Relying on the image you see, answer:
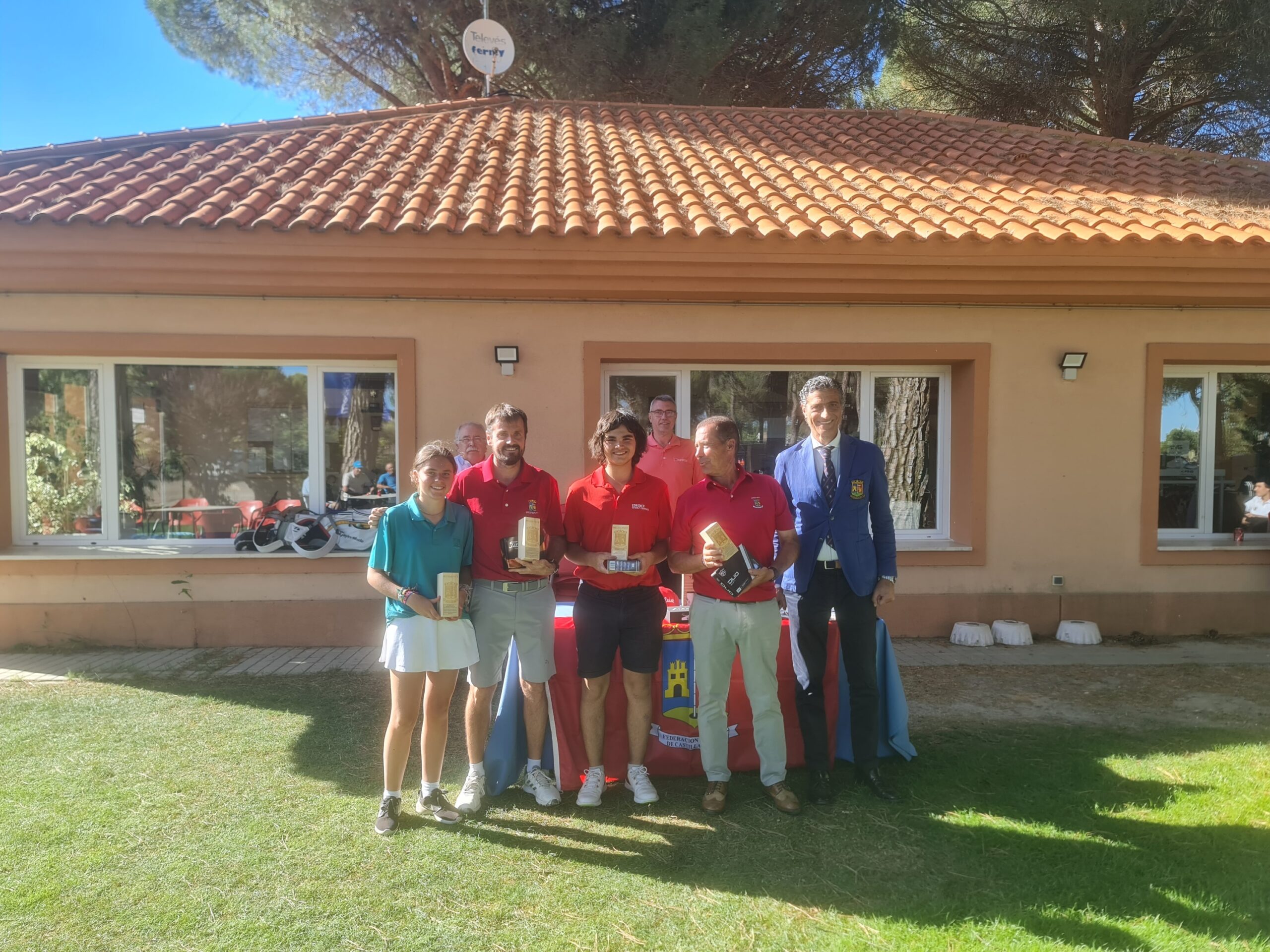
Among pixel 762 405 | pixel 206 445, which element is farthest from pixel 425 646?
pixel 206 445

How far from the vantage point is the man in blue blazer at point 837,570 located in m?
3.77

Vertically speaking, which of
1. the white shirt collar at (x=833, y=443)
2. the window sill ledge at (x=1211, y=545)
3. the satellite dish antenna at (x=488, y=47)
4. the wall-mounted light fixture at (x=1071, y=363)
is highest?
the satellite dish antenna at (x=488, y=47)

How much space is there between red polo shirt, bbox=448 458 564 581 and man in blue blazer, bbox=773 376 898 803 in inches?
50.7

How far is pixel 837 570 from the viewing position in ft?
12.5

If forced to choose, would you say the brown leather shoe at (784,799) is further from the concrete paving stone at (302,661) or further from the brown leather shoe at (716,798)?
the concrete paving stone at (302,661)

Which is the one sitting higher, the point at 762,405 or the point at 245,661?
the point at 762,405

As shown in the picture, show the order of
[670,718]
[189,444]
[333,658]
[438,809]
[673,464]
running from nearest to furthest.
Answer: [438,809], [670,718], [673,464], [333,658], [189,444]

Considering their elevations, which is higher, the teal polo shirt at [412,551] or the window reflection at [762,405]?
the window reflection at [762,405]

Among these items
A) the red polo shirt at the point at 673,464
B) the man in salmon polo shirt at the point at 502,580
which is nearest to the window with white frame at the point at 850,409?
the red polo shirt at the point at 673,464

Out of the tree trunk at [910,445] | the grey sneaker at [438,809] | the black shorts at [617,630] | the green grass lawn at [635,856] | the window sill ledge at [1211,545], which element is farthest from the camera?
the tree trunk at [910,445]

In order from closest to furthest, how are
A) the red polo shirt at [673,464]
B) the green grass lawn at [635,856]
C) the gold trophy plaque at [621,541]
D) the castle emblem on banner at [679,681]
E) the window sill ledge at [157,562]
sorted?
the green grass lawn at [635,856] → the gold trophy plaque at [621,541] → the castle emblem on banner at [679,681] → the red polo shirt at [673,464] → the window sill ledge at [157,562]

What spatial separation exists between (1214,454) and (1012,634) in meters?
2.75

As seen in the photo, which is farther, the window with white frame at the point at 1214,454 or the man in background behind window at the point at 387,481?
the window with white frame at the point at 1214,454

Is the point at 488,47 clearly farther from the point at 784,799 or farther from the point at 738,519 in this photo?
the point at 784,799
